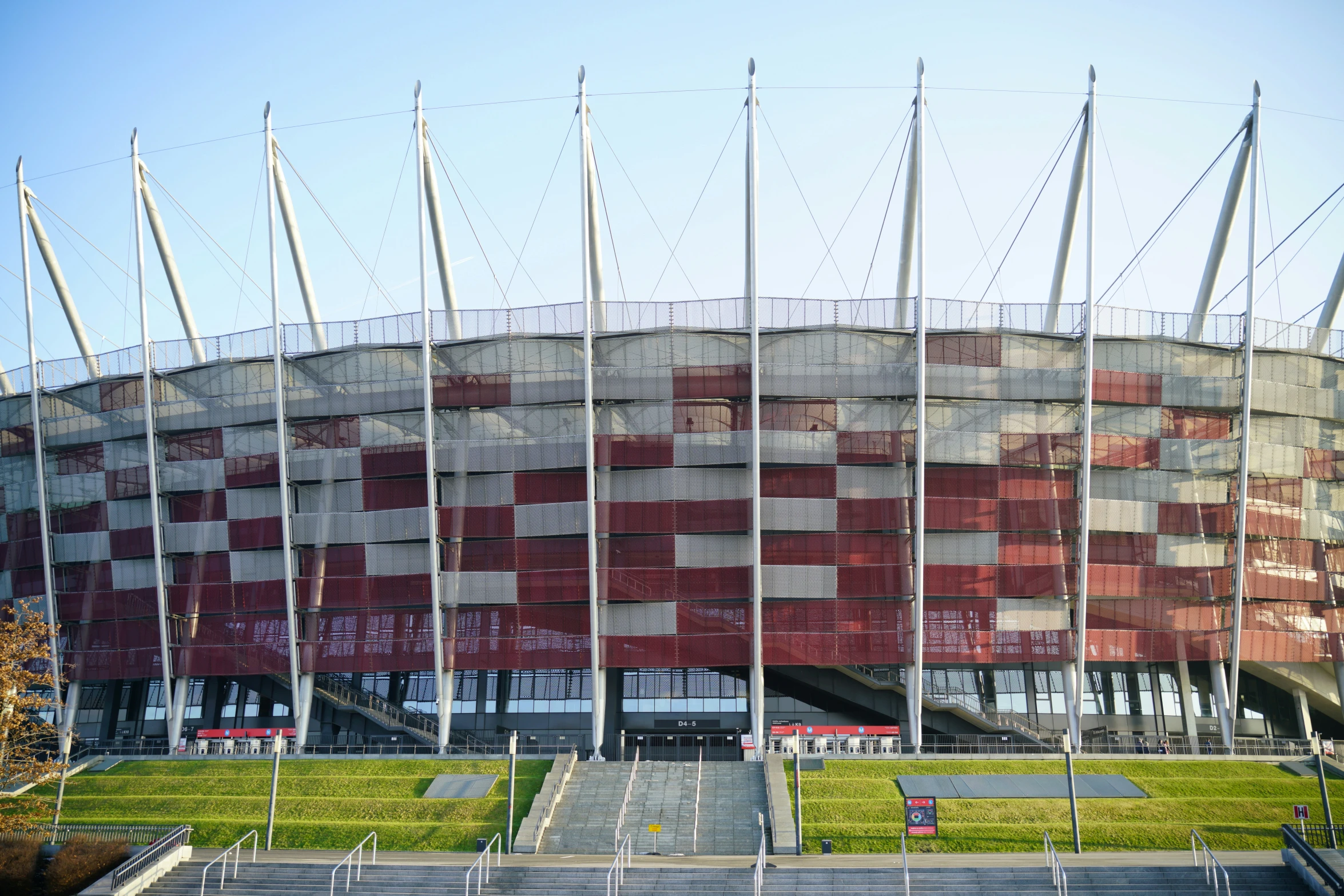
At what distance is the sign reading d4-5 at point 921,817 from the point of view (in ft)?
136

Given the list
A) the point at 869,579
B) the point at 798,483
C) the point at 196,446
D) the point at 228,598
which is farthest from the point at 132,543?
the point at 869,579

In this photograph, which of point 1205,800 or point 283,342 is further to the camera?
point 283,342

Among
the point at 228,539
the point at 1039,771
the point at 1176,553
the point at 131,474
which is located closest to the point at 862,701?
the point at 1039,771

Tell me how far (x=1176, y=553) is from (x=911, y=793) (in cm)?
2273

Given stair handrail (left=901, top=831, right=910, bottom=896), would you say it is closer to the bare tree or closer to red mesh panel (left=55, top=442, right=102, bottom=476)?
the bare tree

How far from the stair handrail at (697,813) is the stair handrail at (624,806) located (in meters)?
2.68

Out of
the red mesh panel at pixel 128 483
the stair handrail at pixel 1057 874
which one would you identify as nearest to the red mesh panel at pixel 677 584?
the stair handrail at pixel 1057 874

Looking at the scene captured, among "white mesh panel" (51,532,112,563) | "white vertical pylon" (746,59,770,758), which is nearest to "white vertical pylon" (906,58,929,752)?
"white vertical pylon" (746,59,770,758)

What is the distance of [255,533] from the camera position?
6181cm

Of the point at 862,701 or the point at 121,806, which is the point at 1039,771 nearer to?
the point at 862,701

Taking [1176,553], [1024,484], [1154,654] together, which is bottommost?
[1154,654]

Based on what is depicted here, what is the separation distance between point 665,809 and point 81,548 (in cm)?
4114

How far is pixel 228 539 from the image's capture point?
6234 centimetres

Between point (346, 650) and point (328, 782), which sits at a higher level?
point (346, 650)
